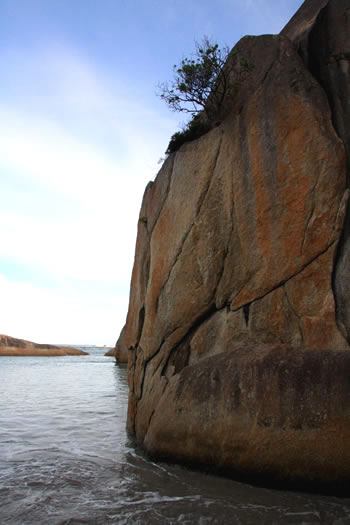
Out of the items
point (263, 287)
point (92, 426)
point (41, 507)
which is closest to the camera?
point (41, 507)

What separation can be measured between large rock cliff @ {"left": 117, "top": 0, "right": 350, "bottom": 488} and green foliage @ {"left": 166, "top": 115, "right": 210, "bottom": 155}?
0.32 m

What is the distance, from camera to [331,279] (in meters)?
6.87

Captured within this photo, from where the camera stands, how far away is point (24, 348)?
63344 millimetres

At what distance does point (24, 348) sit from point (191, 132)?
6164 centimetres

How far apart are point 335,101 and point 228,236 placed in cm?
342

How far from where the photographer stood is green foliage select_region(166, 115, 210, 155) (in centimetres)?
938

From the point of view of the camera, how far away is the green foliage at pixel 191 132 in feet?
30.8

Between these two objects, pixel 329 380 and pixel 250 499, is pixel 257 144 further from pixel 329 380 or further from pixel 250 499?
pixel 250 499

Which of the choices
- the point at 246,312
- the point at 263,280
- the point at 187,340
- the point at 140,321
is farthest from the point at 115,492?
the point at 140,321

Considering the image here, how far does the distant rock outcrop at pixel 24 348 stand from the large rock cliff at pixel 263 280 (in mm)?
57369

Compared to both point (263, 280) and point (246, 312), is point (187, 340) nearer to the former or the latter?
point (246, 312)

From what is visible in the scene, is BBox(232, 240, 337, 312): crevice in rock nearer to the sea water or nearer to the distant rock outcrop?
the sea water

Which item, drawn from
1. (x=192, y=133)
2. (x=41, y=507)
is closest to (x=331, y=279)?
(x=192, y=133)

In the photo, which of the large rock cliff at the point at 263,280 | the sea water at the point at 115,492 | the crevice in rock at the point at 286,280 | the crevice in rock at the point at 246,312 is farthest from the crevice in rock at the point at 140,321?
the crevice in rock at the point at 246,312
